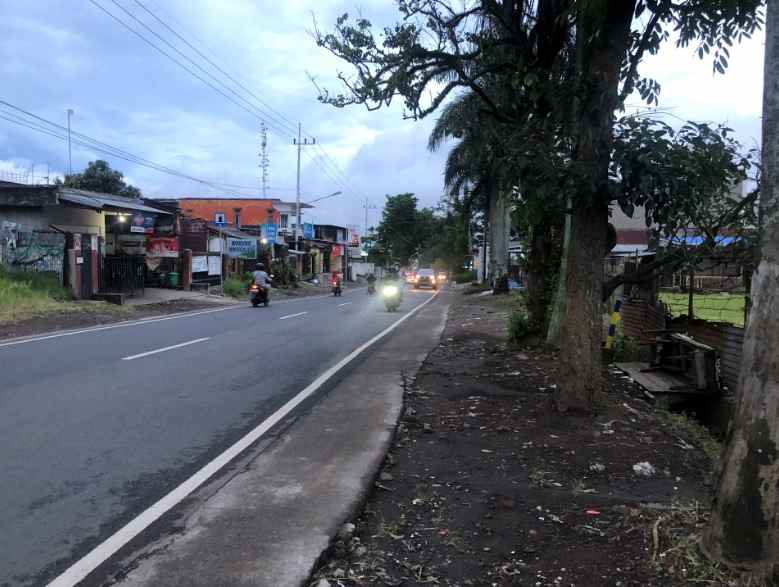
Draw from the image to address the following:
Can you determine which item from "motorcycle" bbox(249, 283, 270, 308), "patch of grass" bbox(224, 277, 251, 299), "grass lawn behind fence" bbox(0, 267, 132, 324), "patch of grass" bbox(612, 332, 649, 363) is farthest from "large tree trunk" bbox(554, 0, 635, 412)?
"patch of grass" bbox(224, 277, 251, 299)

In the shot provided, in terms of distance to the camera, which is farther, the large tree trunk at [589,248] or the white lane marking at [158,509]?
the large tree trunk at [589,248]

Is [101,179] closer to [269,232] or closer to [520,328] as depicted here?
[269,232]

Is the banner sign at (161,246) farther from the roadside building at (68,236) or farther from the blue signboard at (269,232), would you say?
the blue signboard at (269,232)

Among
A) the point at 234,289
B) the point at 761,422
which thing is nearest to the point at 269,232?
the point at 234,289

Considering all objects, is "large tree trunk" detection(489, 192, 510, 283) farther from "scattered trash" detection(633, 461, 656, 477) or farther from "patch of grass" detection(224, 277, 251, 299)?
"scattered trash" detection(633, 461, 656, 477)

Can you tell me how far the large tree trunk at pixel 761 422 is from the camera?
3.33 m

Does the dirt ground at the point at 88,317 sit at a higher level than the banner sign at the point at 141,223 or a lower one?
lower

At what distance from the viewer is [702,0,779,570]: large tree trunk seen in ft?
10.9

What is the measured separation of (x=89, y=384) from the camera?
8805mm

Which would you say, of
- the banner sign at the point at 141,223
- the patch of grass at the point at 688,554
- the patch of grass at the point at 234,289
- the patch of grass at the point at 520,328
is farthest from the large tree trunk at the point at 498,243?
the patch of grass at the point at 688,554

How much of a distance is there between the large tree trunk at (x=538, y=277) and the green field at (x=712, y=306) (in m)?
2.34

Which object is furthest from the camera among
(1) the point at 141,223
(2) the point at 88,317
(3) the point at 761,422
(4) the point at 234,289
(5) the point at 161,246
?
(4) the point at 234,289

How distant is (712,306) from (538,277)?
869 centimetres

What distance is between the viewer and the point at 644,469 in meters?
5.48
